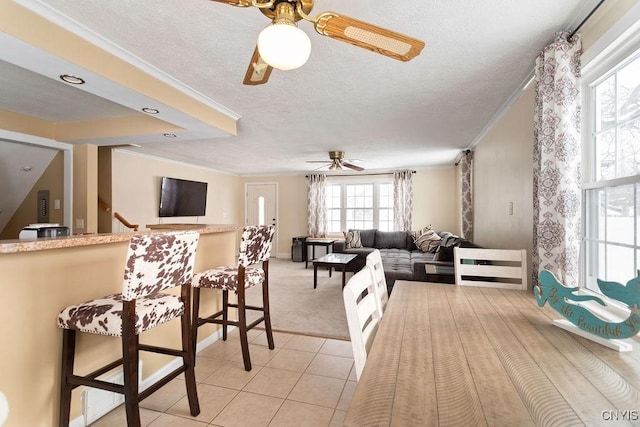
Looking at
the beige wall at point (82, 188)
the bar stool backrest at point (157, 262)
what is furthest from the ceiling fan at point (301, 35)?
the beige wall at point (82, 188)

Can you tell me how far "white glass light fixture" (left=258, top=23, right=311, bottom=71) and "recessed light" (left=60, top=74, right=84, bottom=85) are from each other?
1603 millimetres

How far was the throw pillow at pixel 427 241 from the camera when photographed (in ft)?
19.2

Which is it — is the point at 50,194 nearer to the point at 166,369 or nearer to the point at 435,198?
the point at 166,369

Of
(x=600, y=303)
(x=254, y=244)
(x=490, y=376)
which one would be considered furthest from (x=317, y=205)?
(x=490, y=376)

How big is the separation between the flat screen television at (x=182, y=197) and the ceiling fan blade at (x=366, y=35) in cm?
530

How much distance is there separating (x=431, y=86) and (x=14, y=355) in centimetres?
316

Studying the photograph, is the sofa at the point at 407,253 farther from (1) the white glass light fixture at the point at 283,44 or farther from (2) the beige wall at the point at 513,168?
(1) the white glass light fixture at the point at 283,44

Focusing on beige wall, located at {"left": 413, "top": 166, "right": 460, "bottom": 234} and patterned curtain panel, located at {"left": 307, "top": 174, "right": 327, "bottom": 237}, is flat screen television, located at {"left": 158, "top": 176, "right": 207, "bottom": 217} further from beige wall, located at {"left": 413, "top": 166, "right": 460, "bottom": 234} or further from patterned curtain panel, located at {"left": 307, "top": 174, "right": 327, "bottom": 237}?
beige wall, located at {"left": 413, "top": 166, "right": 460, "bottom": 234}

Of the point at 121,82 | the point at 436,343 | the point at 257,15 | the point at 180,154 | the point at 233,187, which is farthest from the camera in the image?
the point at 233,187

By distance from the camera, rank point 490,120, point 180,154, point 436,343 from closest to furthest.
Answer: point 436,343 → point 490,120 → point 180,154

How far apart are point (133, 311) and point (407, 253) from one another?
5.18 m

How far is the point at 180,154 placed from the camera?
5.40 meters

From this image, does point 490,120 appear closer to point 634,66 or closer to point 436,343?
point 634,66

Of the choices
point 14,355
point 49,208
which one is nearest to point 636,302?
point 14,355
